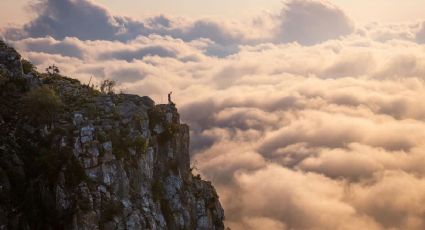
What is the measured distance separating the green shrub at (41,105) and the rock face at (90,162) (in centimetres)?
18

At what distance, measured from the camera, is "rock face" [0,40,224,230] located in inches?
2847

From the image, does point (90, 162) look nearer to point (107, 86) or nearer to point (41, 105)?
point (41, 105)

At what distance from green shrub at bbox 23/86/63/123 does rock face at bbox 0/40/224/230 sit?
18cm

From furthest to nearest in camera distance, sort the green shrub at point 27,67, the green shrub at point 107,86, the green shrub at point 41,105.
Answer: the green shrub at point 107,86 < the green shrub at point 27,67 < the green shrub at point 41,105

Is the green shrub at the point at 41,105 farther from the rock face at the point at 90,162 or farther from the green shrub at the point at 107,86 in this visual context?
the green shrub at the point at 107,86

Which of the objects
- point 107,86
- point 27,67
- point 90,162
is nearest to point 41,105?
point 90,162

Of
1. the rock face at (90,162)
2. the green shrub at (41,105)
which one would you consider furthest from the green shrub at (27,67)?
the green shrub at (41,105)

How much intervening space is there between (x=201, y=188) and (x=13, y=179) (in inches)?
1688

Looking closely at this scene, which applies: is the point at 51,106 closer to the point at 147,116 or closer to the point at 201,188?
the point at 147,116

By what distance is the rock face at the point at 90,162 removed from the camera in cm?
7231

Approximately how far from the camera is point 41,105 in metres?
83.5

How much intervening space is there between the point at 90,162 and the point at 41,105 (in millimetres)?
14238

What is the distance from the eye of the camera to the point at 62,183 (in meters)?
73.6

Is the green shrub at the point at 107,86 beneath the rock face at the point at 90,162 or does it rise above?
above
